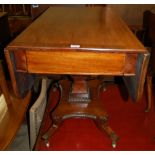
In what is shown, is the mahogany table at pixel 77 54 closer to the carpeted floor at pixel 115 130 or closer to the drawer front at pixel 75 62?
the drawer front at pixel 75 62

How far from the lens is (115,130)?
1.56 metres

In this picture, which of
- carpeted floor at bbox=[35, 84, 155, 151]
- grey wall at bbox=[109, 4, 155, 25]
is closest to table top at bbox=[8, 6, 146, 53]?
carpeted floor at bbox=[35, 84, 155, 151]

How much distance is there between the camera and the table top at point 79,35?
0.94 metres

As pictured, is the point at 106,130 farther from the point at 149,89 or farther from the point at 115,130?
the point at 149,89

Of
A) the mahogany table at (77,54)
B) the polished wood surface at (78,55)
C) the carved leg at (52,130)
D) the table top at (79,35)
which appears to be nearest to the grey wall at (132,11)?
the table top at (79,35)

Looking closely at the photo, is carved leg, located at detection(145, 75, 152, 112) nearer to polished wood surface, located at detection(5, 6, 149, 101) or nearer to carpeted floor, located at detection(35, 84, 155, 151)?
carpeted floor, located at detection(35, 84, 155, 151)

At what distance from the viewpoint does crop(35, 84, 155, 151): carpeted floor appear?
1437mm

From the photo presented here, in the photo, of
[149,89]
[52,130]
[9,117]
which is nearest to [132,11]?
[149,89]

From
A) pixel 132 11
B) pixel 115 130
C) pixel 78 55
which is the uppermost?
pixel 78 55

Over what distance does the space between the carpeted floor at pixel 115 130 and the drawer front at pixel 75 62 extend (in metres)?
0.67

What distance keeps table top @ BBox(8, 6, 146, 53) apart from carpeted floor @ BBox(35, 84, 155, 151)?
0.76m

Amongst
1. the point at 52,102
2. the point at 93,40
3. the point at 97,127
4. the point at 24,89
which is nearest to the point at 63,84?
the point at 52,102

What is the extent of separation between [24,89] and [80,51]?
44cm

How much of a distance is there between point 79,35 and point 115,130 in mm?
821
